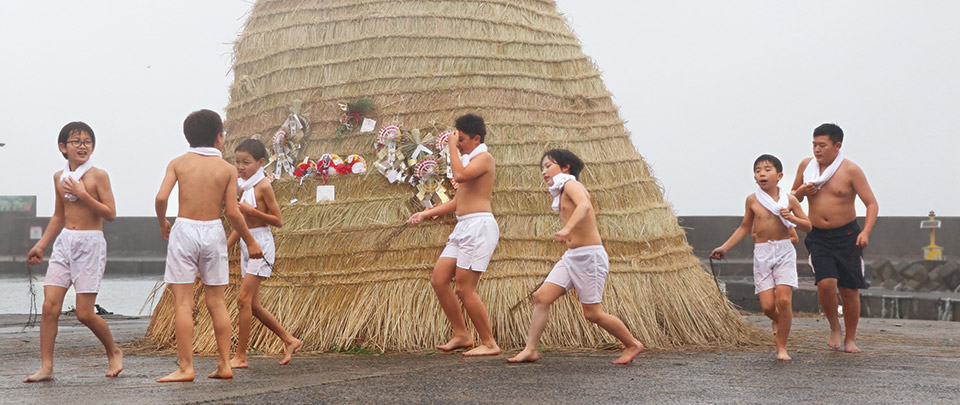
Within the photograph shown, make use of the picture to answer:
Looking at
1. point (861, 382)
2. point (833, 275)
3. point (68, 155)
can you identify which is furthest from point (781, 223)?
point (68, 155)

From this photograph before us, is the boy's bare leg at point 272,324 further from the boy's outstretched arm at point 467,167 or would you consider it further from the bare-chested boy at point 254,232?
the boy's outstretched arm at point 467,167

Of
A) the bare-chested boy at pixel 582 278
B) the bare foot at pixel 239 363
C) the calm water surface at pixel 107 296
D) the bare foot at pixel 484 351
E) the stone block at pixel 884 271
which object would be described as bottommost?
the calm water surface at pixel 107 296

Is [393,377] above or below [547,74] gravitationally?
below

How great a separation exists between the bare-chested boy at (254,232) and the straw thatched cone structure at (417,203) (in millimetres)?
809

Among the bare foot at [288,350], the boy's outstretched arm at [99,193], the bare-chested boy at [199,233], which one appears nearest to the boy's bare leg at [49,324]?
the boy's outstretched arm at [99,193]

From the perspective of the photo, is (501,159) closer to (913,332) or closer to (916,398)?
(916,398)

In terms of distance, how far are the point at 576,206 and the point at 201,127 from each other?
230cm

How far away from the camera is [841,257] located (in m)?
7.41

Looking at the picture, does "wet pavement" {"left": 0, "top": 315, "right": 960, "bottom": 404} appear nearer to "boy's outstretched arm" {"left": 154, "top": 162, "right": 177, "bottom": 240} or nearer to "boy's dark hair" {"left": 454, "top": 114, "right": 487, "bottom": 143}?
"boy's outstretched arm" {"left": 154, "top": 162, "right": 177, "bottom": 240}

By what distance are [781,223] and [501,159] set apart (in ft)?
6.69

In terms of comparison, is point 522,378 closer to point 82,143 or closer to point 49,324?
point 49,324

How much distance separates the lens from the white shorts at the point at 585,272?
21.0 ft

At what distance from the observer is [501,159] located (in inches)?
301

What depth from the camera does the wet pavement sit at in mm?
4812
